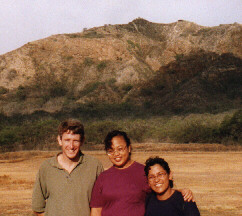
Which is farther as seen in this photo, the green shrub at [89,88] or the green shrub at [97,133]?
the green shrub at [89,88]

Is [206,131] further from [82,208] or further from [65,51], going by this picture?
[65,51]

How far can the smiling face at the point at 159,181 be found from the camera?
2895 millimetres

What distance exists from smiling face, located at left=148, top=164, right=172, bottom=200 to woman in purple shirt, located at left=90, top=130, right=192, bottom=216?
10 centimetres

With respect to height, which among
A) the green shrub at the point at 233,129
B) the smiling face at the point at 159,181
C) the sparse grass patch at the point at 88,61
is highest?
the sparse grass patch at the point at 88,61

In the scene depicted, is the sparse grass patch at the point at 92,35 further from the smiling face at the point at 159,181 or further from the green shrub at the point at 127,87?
the smiling face at the point at 159,181

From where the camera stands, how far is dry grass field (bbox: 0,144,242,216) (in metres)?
8.08

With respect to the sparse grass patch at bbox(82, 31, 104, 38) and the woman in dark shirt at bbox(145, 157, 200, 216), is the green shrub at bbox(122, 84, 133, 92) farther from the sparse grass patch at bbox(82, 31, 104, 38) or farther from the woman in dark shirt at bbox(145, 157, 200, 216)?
the woman in dark shirt at bbox(145, 157, 200, 216)

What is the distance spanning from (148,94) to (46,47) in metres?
16.5

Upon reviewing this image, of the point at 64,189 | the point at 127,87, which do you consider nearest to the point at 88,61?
the point at 127,87

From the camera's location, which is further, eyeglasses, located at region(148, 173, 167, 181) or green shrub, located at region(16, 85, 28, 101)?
green shrub, located at region(16, 85, 28, 101)

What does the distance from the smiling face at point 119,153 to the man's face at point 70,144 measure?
265 mm

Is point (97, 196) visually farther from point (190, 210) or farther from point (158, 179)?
point (190, 210)

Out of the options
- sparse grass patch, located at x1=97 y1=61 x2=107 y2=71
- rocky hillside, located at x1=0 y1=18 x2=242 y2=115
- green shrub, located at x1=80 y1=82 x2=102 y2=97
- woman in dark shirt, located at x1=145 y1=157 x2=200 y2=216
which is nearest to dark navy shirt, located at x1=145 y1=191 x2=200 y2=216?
woman in dark shirt, located at x1=145 y1=157 x2=200 y2=216

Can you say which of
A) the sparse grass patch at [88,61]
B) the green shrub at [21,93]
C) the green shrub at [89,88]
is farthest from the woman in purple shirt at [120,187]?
the sparse grass patch at [88,61]
